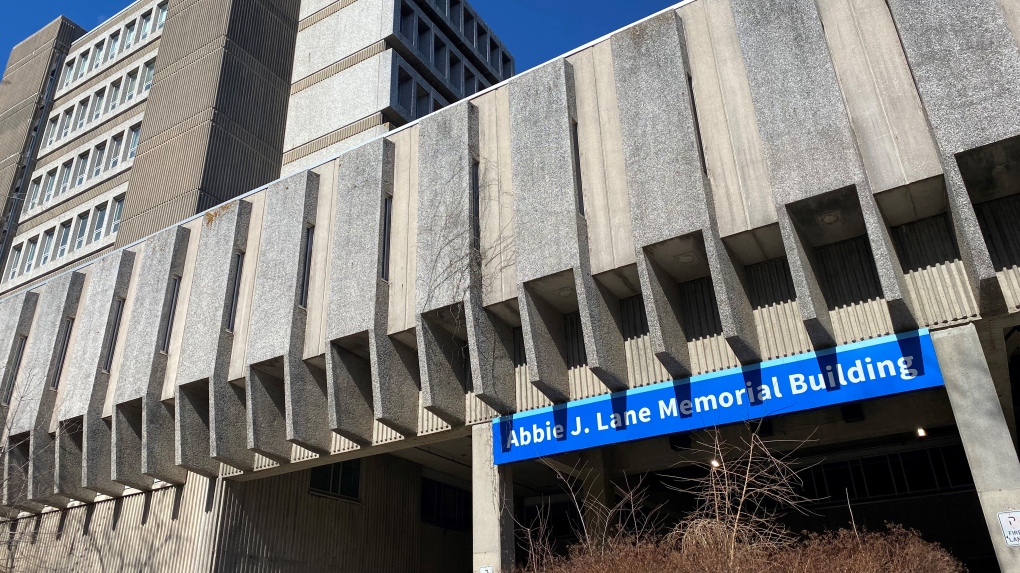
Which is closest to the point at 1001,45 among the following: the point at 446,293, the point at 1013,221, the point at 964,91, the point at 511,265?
the point at 964,91

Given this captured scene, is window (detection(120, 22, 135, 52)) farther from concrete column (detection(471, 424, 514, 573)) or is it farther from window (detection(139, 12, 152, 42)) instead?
concrete column (detection(471, 424, 514, 573))

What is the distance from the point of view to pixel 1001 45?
40.9 feet

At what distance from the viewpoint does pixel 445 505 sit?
26.9 meters

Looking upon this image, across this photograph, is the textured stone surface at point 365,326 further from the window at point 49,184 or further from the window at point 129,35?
the window at point 129,35

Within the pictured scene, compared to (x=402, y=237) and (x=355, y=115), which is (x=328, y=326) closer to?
(x=402, y=237)

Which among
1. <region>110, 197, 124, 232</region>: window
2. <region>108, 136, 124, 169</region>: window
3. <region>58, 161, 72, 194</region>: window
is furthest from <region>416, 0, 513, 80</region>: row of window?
<region>58, 161, 72, 194</region>: window

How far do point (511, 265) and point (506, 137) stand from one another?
346 centimetres

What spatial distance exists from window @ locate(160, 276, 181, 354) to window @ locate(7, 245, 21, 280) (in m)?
26.9

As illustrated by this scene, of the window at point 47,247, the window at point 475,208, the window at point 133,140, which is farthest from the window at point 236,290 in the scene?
the window at point 47,247

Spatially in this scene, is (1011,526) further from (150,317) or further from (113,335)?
(113,335)

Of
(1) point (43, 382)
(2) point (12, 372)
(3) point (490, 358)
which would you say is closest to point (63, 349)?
(1) point (43, 382)

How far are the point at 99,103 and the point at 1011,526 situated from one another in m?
48.9

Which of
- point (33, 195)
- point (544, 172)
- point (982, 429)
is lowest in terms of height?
point (982, 429)

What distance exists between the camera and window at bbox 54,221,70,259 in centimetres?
4047
